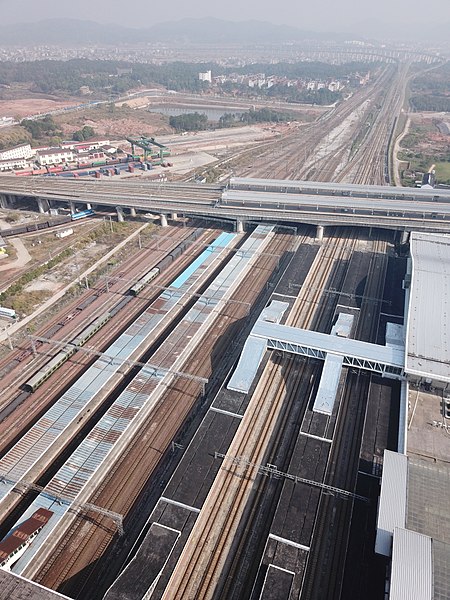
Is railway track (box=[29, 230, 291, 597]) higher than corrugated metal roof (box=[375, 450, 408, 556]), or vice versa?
corrugated metal roof (box=[375, 450, 408, 556])

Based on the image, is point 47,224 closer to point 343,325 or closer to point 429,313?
point 343,325

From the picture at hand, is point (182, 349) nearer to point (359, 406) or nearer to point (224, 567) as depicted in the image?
point (359, 406)

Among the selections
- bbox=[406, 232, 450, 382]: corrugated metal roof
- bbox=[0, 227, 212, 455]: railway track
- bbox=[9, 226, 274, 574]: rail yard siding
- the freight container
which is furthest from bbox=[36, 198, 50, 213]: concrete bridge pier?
bbox=[406, 232, 450, 382]: corrugated metal roof

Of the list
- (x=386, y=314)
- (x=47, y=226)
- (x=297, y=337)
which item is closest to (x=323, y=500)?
(x=297, y=337)

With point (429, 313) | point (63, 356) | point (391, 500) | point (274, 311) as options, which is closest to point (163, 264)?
point (274, 311)

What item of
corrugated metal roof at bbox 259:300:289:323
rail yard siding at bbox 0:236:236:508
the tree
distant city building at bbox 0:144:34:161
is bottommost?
rail yard siding at bbox 0:236:236:508

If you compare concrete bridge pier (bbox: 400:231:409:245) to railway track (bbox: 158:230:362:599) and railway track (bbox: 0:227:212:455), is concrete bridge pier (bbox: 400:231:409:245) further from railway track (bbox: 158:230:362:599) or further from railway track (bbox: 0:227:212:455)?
railway track (bbox: 0:227:212:455)
